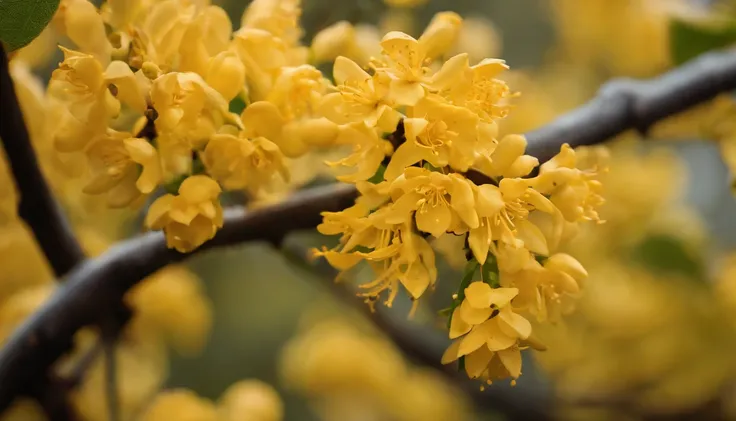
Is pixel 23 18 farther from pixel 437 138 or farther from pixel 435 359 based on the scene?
pixel 435 359

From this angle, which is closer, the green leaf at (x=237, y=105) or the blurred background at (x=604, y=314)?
the green leaf at (x=237, y=105)

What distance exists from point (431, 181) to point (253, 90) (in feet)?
0.40

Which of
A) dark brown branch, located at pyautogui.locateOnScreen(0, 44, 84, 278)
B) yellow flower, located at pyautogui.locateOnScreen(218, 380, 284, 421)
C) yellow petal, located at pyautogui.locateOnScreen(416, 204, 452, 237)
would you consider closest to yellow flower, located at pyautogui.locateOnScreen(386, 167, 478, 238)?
yellow petal, located at pyautogui.locateOnScreen(416, 204, 452, 237)

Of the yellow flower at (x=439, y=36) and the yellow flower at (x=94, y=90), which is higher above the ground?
the yellow flower at (x=439, y=36)

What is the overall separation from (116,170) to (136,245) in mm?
78

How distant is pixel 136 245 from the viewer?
0.45 m

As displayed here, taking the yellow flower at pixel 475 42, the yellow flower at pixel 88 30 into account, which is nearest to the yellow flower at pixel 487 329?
the yellow flower at pixel 88 30

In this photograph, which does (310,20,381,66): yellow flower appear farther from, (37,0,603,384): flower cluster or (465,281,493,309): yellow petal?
(465,281,493,309): yellow petal

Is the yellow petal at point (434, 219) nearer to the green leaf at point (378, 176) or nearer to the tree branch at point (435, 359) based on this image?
the green leaf at point (378, 176)

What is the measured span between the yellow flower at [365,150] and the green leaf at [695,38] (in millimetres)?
400

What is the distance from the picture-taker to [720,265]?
35.4 inches

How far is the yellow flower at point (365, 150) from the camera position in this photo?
329mm

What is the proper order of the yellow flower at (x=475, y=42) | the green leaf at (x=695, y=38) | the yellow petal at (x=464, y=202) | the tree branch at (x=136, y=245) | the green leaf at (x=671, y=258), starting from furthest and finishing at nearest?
the green leaf at (x=671, y=258), the yellow flower at (x=475, y=42), the green leaf at (x=695, y=38), the tree branch at (x=136, y=245), the yellow petal at (x=464, y=202)

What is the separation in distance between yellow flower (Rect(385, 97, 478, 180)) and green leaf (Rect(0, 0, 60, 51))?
17 cm
